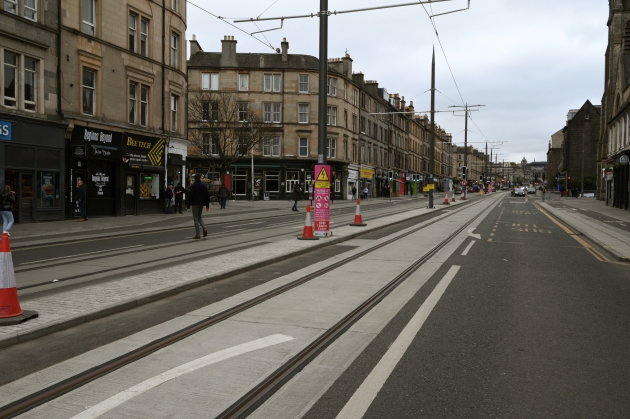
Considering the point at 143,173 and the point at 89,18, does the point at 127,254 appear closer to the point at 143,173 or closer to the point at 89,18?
the point at 89,18

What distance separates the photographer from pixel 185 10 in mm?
31844

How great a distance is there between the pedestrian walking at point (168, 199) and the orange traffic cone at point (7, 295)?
22.8 metres

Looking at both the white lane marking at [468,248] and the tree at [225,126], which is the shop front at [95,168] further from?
the white lane marking at [468,248]

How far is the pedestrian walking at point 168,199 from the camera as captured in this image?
Answer: 28594 millimetres

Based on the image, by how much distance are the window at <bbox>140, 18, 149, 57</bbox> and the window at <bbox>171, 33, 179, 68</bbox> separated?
94.1 inches

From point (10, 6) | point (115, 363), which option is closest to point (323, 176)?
point (115, 363)

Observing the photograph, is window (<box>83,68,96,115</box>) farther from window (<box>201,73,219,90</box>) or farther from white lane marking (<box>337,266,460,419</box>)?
window (<box>201,73,219,90</box>)

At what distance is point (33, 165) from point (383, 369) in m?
19.9

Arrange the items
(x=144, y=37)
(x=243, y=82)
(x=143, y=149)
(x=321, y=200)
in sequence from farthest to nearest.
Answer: (x=243, y=82) → (x=144, y=37) → (x=143, y=149) → (x=321, y=200)

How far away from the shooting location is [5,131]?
19672 mm

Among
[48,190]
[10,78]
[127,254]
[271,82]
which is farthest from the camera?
[271,82]

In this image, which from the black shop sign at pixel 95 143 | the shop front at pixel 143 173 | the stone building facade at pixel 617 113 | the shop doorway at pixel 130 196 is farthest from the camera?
the stone building facade at pixel 617 113

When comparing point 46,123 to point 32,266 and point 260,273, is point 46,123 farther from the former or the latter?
point 260,273

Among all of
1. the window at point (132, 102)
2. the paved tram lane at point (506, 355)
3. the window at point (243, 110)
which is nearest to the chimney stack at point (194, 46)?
the window at point (243, 110)
